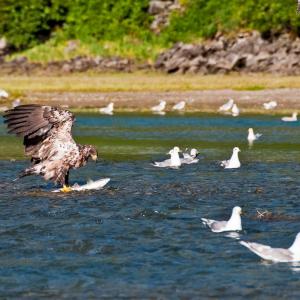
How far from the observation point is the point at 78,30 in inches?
1908

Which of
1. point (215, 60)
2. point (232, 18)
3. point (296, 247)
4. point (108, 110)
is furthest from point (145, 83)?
point (296, 247)

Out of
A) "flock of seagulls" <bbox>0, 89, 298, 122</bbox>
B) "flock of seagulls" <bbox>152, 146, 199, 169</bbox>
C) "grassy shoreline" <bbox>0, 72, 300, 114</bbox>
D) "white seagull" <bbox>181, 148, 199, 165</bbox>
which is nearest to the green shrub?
"grassy shoreline" <bbox>0, 72, 300, 114</bbox>

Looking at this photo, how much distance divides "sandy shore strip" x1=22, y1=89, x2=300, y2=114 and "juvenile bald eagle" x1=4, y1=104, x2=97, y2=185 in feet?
56.1

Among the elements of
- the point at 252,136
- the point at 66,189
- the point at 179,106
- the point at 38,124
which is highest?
the point at 38,124

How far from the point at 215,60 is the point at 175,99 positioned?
555cm

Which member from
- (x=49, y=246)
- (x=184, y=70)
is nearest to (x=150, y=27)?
(x=184, y=70)

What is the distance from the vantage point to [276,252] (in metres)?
12.3

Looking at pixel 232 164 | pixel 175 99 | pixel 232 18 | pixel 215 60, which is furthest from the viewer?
pixel 232 18

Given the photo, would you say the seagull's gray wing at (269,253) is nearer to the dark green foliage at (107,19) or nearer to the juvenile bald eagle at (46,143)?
the juvenile bald eagle at (46,143)

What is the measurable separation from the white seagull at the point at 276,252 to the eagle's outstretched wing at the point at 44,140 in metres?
5.63

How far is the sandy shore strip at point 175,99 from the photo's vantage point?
35.3 metres

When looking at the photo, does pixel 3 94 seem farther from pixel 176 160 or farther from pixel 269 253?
pixel 269 253

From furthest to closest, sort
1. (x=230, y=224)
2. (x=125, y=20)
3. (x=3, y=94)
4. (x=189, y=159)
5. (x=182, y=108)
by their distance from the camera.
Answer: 1. (x=125, y=20)
2. (x=3, y=94)
3. (x=182, y=108)
4. (x=189, y=159)
5. (x=230, y=224)

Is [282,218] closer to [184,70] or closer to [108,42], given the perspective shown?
[184,70]
